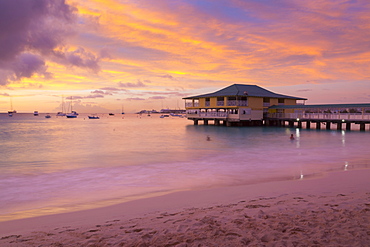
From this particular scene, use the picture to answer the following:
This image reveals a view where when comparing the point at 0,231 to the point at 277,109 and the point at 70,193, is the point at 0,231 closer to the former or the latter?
the point at 70,193

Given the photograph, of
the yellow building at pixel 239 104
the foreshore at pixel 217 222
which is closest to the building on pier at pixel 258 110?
the yellow building at pixel 239 104

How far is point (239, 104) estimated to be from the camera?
52.2 m

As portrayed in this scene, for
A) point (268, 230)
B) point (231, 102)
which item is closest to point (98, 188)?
point (268, 230)

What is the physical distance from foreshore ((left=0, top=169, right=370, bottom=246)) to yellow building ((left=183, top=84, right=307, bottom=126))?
141 ft

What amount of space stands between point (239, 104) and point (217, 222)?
4709 centimetres

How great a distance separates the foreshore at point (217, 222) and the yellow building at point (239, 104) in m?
43.0

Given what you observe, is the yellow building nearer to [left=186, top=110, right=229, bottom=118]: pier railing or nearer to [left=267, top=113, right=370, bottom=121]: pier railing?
[left=186, top=110, right=229, bottom=118]: pier railing

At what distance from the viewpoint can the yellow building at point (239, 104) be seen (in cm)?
5241

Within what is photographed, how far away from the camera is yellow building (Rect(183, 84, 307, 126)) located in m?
52.4

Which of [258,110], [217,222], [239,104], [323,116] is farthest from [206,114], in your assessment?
[217,222]

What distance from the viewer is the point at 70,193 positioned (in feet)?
36.4

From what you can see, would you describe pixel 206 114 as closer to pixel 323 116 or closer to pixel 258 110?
pixel 258 110

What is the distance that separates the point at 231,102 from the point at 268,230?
47305 millimetres

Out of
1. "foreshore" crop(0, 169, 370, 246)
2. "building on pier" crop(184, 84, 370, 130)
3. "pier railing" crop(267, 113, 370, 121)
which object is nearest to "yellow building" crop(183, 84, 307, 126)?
"building on pier" crop(184, 84, 370, 130)
